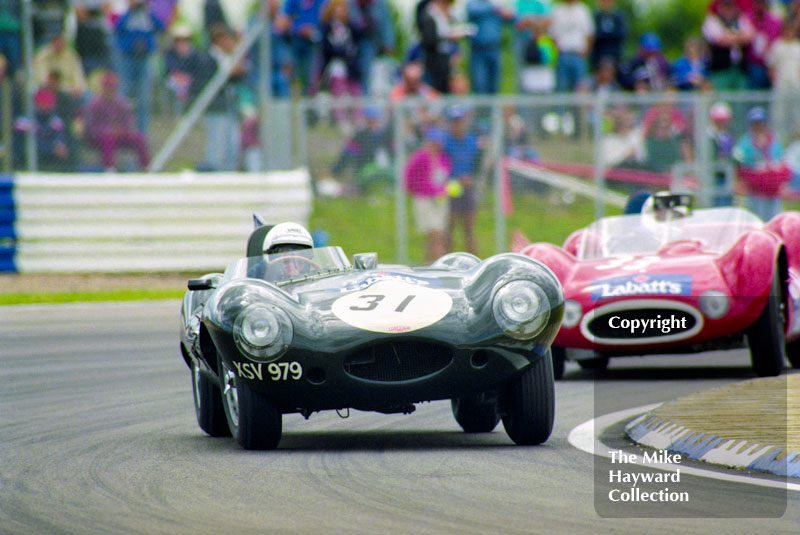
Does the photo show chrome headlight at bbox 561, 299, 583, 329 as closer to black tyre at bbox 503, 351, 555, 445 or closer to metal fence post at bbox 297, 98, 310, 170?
black tyre at bbox 503, 351, 555, 445

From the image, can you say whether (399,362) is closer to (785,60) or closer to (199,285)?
(199,285)

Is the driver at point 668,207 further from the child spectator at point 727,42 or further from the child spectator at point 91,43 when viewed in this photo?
the child spectator at point 727,42

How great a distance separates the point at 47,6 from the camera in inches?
625

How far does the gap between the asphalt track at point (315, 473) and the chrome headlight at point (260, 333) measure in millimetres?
468

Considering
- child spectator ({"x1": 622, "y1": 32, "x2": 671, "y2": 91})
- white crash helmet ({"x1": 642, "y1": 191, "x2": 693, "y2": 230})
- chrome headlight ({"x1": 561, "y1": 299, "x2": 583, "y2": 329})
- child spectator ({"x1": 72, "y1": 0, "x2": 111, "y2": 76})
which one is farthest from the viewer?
child spectator ({"x1": 622, "y1": 32, "x2": 671, "y2": 91})

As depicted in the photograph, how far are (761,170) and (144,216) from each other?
6949mm

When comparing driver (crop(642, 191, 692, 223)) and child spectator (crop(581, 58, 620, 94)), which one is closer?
driver (crop(642, 191, 692, 223))

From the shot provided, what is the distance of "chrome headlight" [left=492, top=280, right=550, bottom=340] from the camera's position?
636 cm

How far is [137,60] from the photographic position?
15633 millimetres

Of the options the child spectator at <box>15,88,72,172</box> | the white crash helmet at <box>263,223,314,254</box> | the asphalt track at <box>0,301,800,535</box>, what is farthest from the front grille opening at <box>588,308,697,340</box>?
the child spectator at <box>15,88,72,172</box>

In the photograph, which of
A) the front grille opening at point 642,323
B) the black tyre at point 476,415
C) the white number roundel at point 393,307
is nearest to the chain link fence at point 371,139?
the front grille opening at point 642,323

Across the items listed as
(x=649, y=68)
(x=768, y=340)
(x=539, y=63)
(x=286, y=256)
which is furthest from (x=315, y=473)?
(x=649, y=68)

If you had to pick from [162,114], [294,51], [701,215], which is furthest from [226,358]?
[294,51]

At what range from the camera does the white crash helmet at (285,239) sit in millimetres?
7562
